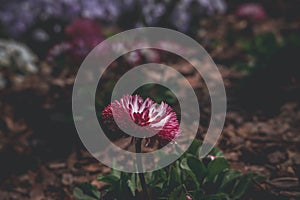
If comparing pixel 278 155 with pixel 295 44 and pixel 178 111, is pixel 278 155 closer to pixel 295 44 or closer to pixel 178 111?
pixel 178 111

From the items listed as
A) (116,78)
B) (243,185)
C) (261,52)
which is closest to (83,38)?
(116,78)

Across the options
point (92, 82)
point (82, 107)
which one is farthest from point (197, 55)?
point (82, 107)

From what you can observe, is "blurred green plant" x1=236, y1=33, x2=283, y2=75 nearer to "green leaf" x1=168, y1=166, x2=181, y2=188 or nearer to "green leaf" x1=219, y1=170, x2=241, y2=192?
"green leaf" x1=219, y1=170, x2=241, y2=192

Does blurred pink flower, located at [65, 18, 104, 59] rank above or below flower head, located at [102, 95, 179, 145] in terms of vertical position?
above

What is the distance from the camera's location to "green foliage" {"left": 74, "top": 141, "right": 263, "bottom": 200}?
2.21 metres

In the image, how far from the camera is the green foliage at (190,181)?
2.21 metres

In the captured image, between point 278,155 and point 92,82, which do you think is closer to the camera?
point 278,155

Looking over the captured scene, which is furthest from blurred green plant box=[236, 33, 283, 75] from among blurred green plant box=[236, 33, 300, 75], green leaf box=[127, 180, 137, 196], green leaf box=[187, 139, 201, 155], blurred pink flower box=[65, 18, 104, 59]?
green leaf box=[127, 180, 137, 196]

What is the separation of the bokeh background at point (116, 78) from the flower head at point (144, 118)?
879 millimetres

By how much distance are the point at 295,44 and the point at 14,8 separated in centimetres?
253

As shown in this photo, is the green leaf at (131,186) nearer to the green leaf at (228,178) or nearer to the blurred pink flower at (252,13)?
the green leaf at (228,178)

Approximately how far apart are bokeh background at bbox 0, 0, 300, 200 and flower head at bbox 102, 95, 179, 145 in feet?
2.89

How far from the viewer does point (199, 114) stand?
3357 millimetres

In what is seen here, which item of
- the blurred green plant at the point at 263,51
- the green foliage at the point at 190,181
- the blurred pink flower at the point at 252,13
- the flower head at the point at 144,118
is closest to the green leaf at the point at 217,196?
the green foliage at the point at 190,181
